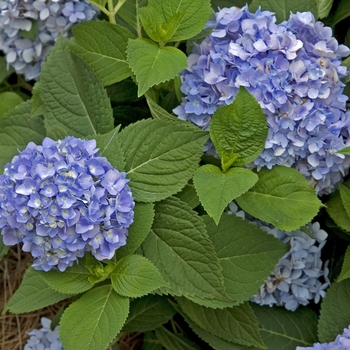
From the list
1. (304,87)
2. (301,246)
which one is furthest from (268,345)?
(304,87)

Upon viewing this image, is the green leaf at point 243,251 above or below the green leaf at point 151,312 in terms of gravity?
above

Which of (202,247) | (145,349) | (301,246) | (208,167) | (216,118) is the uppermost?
(216,118)

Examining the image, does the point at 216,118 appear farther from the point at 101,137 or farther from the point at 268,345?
the point at 268,345

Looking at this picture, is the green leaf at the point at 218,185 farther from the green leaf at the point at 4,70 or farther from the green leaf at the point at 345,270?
the green leaf at the point at 4,70

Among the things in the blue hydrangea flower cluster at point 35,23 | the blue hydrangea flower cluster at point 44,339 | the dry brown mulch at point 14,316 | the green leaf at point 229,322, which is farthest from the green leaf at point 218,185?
the dry brown mulch at point 14,316

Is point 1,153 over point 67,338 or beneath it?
over

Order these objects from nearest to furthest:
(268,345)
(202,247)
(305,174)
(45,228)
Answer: (45,228) < (202,247) < (305,174) < (268,345)
